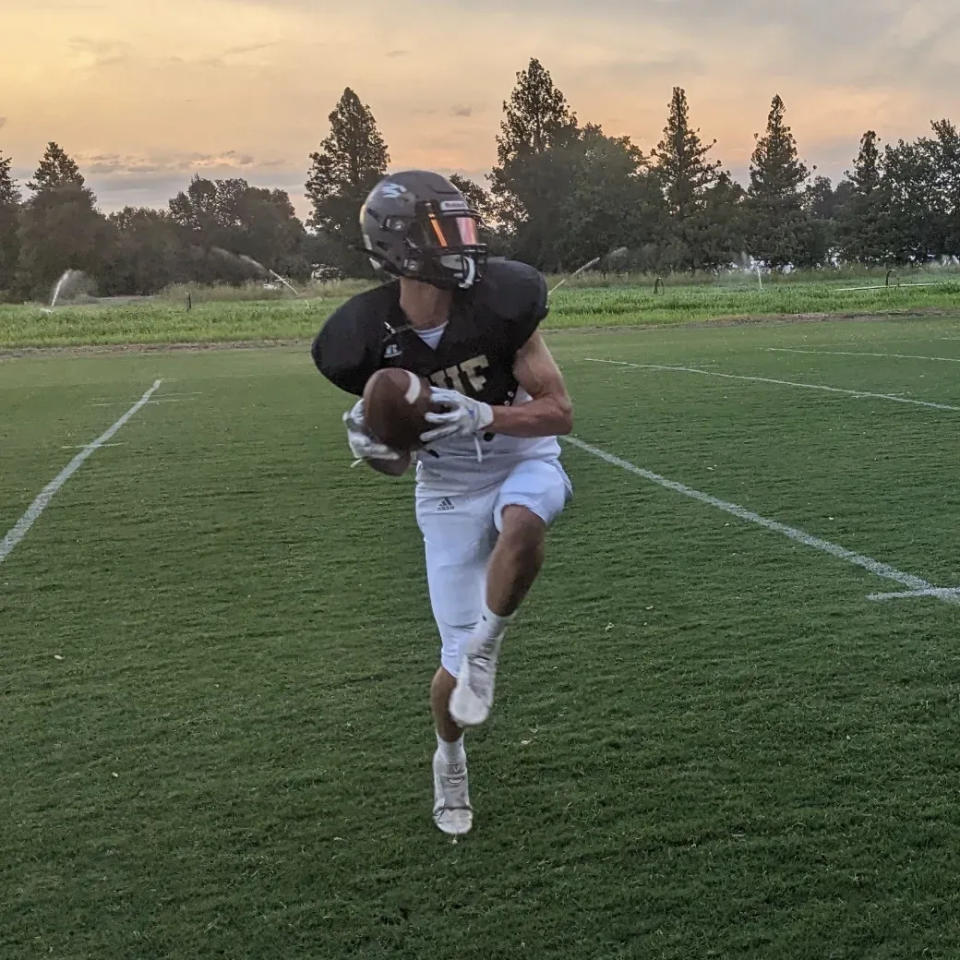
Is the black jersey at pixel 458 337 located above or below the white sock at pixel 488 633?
above

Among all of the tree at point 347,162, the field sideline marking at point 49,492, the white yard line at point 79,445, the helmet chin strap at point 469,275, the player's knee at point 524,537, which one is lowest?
the field sideline marking at point 49,492

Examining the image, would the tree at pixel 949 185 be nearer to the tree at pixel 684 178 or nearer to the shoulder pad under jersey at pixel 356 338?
the tree at pixel 684 178

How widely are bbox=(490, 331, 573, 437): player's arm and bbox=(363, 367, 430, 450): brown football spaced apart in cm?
23

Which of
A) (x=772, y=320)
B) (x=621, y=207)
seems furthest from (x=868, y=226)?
(x=772, y=320)

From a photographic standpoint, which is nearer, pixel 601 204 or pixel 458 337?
pixel 458 337

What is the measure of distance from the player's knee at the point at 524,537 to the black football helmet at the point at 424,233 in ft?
2.31

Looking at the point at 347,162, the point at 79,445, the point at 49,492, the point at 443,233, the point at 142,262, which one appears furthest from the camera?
the point at 142,262

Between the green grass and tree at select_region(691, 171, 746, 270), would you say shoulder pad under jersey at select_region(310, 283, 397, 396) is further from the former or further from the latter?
tree at select_region(691, 171, 746, 270)

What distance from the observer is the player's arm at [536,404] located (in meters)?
3.26

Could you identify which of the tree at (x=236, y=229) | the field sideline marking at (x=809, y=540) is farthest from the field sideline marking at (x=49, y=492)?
the tree at (x=236, y=229)

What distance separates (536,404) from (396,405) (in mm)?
469

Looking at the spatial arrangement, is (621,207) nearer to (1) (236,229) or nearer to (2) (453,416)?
(1) (236,229)

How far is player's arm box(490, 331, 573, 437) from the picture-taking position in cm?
326

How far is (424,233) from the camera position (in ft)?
10.8
